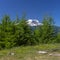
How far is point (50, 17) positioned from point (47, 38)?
3.45 metres

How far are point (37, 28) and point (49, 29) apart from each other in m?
1.97

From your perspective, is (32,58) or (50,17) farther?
(50,17)

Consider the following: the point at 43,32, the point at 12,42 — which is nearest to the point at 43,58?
the point at 12,42

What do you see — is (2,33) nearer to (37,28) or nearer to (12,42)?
(12,42)

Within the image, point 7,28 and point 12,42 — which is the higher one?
point 7,28

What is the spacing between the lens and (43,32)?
116 feet

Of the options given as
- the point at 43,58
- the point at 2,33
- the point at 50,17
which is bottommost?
the point at 43,58

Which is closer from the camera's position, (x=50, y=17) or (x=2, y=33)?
(x=2, y=33)

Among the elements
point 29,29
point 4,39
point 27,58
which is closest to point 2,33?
point 4,39

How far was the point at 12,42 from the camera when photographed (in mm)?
30844

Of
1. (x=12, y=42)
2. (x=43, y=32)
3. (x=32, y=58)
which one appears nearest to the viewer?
(x=32, y=58)

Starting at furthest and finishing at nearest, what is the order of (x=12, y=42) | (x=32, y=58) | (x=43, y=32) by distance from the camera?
(x=43, y=32), (x=12, y=42), (x=32, y=58)

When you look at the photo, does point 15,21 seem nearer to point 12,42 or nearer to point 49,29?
point 12,42

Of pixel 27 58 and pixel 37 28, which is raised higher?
pixel 37 28
